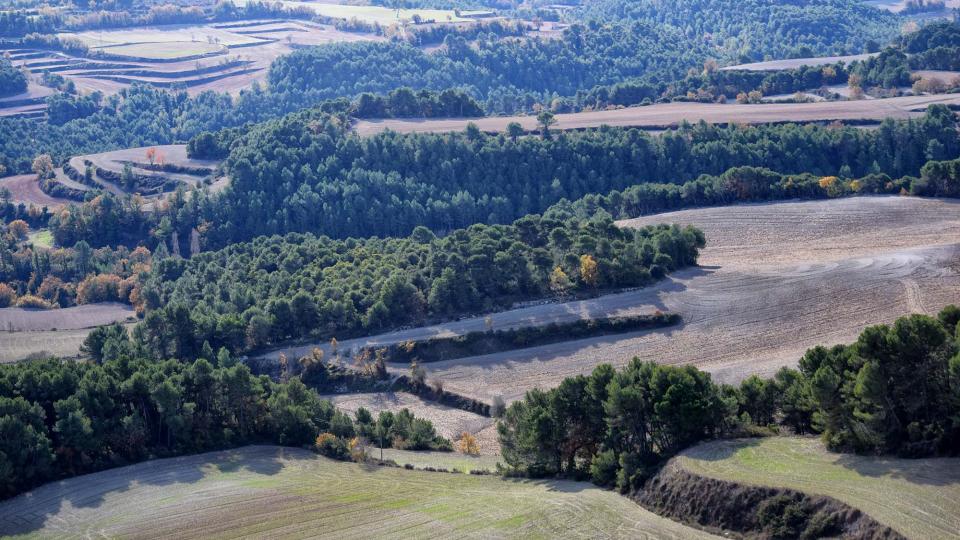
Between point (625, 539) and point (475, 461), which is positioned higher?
point (625, 539)

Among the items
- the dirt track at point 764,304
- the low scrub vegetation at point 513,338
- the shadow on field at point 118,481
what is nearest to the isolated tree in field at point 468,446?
the dirt track at point 764,304

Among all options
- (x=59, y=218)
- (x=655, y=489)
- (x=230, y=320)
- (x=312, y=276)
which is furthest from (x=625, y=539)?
(x=59, y=218)

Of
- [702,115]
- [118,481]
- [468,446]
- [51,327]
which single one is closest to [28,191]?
[51,327]

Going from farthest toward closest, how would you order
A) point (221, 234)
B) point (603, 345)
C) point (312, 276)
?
point (221, 234), point (312, 276), point (603, 345)

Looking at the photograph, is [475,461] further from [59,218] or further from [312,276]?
[59,218]

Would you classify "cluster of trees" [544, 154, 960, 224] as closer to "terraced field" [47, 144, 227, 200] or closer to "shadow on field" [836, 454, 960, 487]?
"terraced field" [47, 144, 227, 200]

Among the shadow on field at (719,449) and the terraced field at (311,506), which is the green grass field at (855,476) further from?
the terraced field at (311,506)

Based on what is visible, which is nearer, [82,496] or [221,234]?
[82,496]
